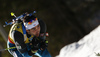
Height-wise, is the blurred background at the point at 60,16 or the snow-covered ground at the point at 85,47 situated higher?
the blurred background at the point at 60,16

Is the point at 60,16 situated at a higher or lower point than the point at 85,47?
higher

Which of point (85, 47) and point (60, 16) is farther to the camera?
point (60, 16)

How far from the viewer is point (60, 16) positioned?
9.85 meters

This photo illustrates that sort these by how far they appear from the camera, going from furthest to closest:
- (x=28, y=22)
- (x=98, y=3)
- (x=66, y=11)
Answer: (x=66, y=11), (x=98, y=3), (x=28, y=22)

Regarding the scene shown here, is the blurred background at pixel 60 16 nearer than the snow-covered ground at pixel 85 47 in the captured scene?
No

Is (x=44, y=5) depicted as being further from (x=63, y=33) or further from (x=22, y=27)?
(x=22, y=27)

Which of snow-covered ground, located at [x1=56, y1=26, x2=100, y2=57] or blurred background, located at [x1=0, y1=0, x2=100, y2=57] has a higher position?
blurred background, located at [x1=0, y1=0, x2=100, y2=57]

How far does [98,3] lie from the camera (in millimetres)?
8555

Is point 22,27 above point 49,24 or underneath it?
underneath

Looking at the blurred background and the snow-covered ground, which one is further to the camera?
the blurred background

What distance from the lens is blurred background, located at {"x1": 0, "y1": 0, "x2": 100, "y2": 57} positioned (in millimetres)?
8828

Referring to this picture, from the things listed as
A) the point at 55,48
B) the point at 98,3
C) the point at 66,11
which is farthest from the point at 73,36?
the point at 98,3

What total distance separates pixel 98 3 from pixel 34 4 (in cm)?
438

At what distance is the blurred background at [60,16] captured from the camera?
8.83 meters
